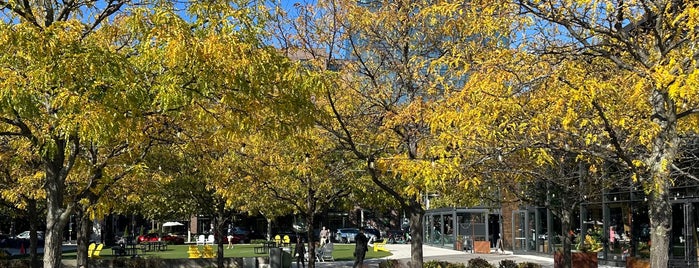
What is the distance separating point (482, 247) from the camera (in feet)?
129

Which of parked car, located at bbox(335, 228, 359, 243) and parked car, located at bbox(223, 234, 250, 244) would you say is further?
parked car, located at bbox(335, 228, 359, 243)

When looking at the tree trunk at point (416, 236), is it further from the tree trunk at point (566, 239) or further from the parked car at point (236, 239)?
the parked car at point (236, 239)

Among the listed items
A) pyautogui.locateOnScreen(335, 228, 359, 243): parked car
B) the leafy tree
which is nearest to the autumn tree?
the leafy tree

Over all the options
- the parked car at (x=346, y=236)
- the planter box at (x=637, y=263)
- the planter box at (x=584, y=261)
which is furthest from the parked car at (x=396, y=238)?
the planter box at (x=637, y=263)

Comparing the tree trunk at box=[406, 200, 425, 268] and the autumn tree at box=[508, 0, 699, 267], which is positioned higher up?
the autumn tree at box=[508, 0, 699, 267]

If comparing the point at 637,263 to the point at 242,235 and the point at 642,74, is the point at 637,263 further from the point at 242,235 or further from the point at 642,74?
the point at 242,235

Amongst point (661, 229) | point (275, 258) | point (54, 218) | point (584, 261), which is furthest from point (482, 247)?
point (54, 218)

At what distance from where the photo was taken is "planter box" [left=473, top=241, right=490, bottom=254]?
39.1 metres

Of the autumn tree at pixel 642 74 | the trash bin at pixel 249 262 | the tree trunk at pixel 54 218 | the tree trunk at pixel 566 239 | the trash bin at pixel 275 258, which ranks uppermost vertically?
the autumn tree at pixel 642 74

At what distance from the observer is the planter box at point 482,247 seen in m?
39.1

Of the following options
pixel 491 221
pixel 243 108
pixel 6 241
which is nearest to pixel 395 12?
pixel 243 108

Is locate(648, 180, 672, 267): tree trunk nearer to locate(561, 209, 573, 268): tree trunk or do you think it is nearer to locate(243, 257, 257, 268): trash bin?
locate(561, 209, 573, 268): tree trunk

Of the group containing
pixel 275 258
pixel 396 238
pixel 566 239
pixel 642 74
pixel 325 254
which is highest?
pixel 642 74

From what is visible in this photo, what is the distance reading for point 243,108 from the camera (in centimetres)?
898
